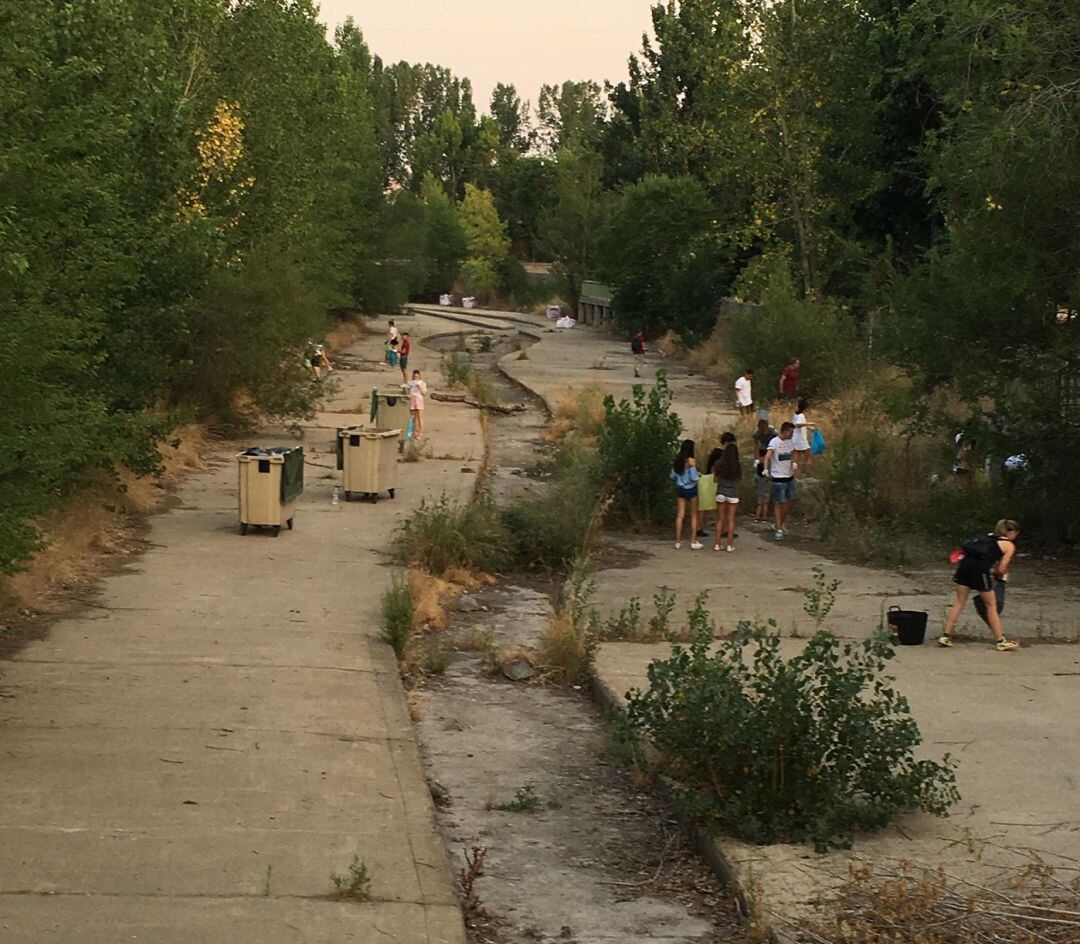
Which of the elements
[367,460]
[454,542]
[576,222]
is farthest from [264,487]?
[576,222]

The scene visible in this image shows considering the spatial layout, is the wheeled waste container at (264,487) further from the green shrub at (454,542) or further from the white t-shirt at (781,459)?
the white t-shirt at (781,459)

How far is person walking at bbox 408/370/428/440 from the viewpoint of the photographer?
28000mm

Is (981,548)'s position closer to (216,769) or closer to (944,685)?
(944,685)

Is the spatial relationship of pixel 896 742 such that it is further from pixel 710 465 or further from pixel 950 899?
pixel 710 465

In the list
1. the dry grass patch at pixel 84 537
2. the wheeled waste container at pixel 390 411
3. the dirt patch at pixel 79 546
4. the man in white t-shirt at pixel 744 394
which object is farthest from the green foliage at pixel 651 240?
the dirt patch at pixel 79 546

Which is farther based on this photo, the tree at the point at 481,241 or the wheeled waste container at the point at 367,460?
the tree at the point at 481,241

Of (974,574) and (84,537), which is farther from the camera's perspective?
(84,537)

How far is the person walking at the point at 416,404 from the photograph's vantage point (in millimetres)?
28000

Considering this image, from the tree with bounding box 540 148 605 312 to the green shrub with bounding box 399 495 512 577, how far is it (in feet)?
215

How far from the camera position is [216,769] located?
361 inches

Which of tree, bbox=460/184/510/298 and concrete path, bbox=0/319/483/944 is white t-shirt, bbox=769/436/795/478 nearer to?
concrete path, bbox=0/319/483/944

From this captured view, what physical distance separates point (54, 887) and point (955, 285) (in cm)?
1459

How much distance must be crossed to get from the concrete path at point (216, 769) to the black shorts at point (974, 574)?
4757mm

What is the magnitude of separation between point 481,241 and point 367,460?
97766 mm
